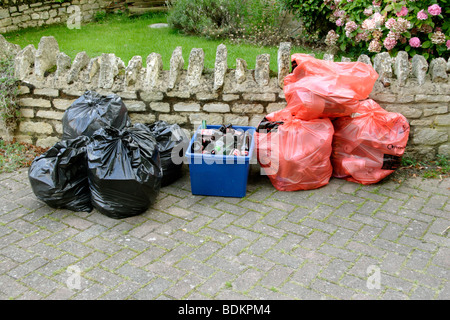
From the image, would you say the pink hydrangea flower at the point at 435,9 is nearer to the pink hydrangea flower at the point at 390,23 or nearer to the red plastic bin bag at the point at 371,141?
the pink hydrangea flower at the point at 390,23

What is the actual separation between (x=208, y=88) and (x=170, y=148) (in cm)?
76

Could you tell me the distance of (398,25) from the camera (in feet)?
18.4

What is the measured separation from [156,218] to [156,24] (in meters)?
6.27

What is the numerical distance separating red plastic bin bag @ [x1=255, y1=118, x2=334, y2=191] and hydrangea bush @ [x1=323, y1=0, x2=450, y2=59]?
6.79ft

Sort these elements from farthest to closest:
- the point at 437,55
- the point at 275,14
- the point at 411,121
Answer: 1. the point at 275,14
2. the point at 437,55
3. the point at 411,121

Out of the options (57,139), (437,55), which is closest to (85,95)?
(57,139)

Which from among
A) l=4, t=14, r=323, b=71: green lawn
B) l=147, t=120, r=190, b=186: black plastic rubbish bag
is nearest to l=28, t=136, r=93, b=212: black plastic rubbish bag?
l=147, t=120, r=190, b=186: black plastic rubbish bag

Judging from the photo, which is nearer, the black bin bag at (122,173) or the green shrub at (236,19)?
the black bin bag at (122,173)

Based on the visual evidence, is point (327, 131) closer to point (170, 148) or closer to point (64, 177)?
point (170, 148)

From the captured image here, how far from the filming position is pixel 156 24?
945 cm

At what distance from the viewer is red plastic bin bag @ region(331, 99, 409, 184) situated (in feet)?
14.8

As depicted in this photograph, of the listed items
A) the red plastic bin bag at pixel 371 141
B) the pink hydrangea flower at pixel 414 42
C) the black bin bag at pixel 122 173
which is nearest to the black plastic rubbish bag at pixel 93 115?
the black bin bag at pixel 122 173

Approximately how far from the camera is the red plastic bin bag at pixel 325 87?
4.26m

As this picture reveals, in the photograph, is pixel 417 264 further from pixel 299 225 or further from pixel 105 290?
pixel 105 290
